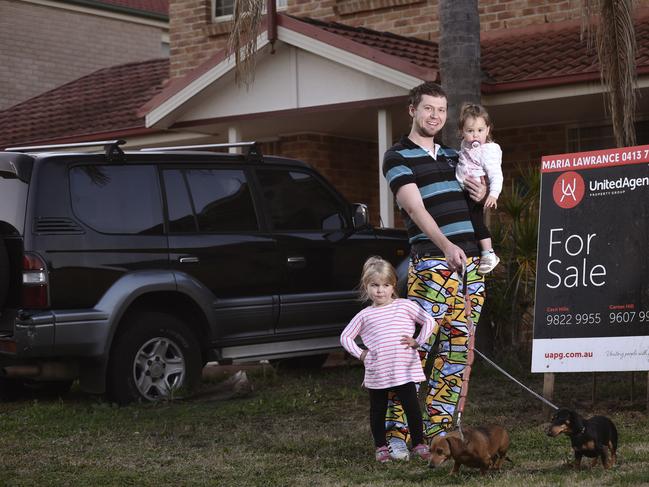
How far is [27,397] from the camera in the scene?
10586mm

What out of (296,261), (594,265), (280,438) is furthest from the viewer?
(296,261)

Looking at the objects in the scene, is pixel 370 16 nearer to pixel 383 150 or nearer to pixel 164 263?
pixel 383 150

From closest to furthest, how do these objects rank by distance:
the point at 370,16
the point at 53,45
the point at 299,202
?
the point at 299,202 → the point at 370,16 → the point at 53,45

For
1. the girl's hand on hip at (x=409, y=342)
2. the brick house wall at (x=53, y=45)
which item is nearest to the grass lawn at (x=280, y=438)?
the girl's hand on hip at (x=409, y=342)

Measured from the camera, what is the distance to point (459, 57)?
11.1 meters

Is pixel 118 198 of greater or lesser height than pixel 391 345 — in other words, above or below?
above

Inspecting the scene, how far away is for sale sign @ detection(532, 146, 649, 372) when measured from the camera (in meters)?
8.12

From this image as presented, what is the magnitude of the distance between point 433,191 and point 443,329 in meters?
0.74

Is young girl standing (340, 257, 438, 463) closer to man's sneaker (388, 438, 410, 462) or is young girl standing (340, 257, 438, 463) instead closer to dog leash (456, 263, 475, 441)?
man's sneaker (388, 438, 410, 462)

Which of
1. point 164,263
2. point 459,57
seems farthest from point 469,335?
point 459,57

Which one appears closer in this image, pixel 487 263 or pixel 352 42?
pixel 487 263

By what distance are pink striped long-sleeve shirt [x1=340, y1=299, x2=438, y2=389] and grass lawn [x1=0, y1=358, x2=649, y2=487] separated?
1.50ft

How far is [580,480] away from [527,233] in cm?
508

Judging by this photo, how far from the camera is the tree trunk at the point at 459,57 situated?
11094mm
